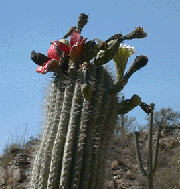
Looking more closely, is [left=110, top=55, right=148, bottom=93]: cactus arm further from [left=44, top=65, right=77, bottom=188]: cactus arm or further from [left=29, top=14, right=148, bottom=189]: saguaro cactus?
[left=44, top=65, right=77, bottom=188]: cactus arm

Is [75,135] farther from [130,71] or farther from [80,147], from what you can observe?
[130,71]

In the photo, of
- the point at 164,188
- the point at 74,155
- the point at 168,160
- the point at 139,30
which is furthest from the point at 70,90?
the point at 168,160

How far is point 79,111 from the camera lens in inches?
95.3

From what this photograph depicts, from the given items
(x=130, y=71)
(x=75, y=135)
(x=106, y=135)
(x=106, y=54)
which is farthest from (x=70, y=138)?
(x=130, y=71)

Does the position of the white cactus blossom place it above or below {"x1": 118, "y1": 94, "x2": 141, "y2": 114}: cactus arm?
above

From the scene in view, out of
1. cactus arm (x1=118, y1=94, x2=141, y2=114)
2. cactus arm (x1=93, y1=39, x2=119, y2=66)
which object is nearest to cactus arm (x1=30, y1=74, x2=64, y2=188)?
cactus arm (x1=93, y1=39, x2=119, y2=66)

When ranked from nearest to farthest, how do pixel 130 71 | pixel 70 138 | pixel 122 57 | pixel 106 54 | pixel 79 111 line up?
pixel 70 138 → pixel 79 111 → pixel 106 54 → pixel 130 71 → pixel 122 57

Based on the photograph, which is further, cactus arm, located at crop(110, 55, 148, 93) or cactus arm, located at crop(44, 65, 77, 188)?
cactus arm, located at crop(110, 55, 148, 93)

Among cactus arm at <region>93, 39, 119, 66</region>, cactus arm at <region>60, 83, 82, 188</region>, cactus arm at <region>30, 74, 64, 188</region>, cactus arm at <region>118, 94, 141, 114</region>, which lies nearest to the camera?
cactus arm at <region>60, 83, 82, 188</region>

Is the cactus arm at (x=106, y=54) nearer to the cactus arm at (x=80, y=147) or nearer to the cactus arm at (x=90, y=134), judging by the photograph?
the cactus arm at (x=90, y=134)

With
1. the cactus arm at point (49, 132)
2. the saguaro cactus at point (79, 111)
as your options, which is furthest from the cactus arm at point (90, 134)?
the cactus arm at point (49, 132)

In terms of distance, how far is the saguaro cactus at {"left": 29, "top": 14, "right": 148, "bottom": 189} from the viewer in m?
2.29

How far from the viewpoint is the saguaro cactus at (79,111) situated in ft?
7.52

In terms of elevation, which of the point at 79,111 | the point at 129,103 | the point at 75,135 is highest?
the point at 129,103
